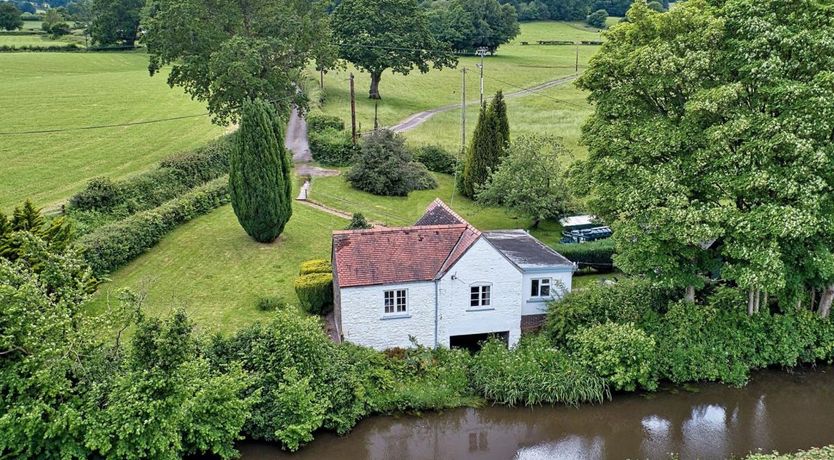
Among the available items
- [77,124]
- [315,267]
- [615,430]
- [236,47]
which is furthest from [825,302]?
[77,124]

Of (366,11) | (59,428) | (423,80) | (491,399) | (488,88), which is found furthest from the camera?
(423,80)

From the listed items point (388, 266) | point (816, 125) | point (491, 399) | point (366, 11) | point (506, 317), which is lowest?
point (491, 399)

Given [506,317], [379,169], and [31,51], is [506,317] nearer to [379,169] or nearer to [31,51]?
[379,169]

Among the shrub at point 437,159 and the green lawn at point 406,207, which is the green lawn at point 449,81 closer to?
the shrub at point 437,159

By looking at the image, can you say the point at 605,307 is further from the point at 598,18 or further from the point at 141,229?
the point at 598,18

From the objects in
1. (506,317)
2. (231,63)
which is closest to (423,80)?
(231,63)

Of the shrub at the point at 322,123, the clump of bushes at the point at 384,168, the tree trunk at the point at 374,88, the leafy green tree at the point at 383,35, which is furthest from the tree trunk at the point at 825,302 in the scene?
the tree trunk at the point at 374,88
